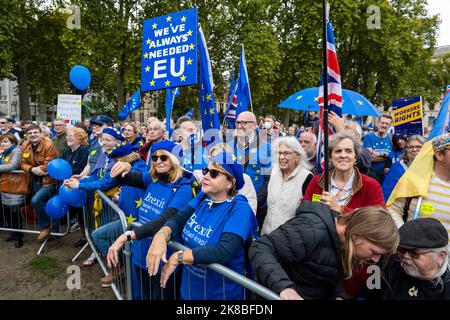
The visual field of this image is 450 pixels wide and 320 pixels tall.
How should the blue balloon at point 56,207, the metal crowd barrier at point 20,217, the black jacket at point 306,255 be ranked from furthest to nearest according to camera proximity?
1. the metal crowd barrier at point 20,217
2. the blue balloon at point 56,207
3. the black jacket at point 306,255

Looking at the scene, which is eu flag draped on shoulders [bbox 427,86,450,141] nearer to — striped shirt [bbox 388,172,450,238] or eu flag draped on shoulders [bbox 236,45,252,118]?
striped shirt [bbox 388,172,450,238]

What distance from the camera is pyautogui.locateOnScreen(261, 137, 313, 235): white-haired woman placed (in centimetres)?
316

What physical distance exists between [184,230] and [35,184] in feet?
12.6

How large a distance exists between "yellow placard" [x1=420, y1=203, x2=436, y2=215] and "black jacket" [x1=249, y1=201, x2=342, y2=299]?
109 cm

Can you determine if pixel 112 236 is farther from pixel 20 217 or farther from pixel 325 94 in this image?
pixel 20 217

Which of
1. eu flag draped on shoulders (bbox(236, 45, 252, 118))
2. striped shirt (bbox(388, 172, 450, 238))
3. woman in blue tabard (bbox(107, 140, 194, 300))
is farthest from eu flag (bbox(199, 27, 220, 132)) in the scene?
striped shirt (bbox(388, 172, 450, 238))

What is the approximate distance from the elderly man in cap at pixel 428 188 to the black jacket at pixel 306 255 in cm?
106

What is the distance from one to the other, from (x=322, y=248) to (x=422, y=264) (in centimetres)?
52

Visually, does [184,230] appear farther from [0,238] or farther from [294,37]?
[294,37]

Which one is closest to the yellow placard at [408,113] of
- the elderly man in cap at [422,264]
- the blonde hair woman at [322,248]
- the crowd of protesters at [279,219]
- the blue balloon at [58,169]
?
the crowd of protesters at [279,219]

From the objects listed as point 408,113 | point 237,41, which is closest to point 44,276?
point 408,113

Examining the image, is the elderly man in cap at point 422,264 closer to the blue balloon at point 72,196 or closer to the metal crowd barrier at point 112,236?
the metal crowd barrier at point 112,236

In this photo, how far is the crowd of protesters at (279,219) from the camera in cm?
179

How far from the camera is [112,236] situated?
11.2ft
